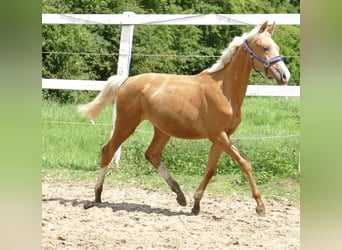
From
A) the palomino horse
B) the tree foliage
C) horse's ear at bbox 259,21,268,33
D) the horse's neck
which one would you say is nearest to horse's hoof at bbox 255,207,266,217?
the palomino horse

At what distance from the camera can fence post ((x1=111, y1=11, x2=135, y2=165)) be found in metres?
2.75

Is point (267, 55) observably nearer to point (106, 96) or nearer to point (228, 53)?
point (228, 53)

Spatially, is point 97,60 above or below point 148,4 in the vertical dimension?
below

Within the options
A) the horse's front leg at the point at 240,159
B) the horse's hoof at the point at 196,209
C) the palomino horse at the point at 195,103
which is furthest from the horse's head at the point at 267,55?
the horse's hoof at the point at 196,209

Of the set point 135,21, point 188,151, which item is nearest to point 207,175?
point 188,151

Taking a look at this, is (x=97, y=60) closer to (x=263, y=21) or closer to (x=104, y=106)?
(x=104, y=106)

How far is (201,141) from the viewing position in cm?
264

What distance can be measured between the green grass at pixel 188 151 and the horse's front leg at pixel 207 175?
46 millimetres

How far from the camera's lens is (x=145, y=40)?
2811 mm

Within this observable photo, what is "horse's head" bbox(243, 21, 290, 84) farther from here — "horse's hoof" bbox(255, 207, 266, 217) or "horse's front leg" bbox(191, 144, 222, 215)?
"horse's hoof" bbox(255, 207, 266, 217)
